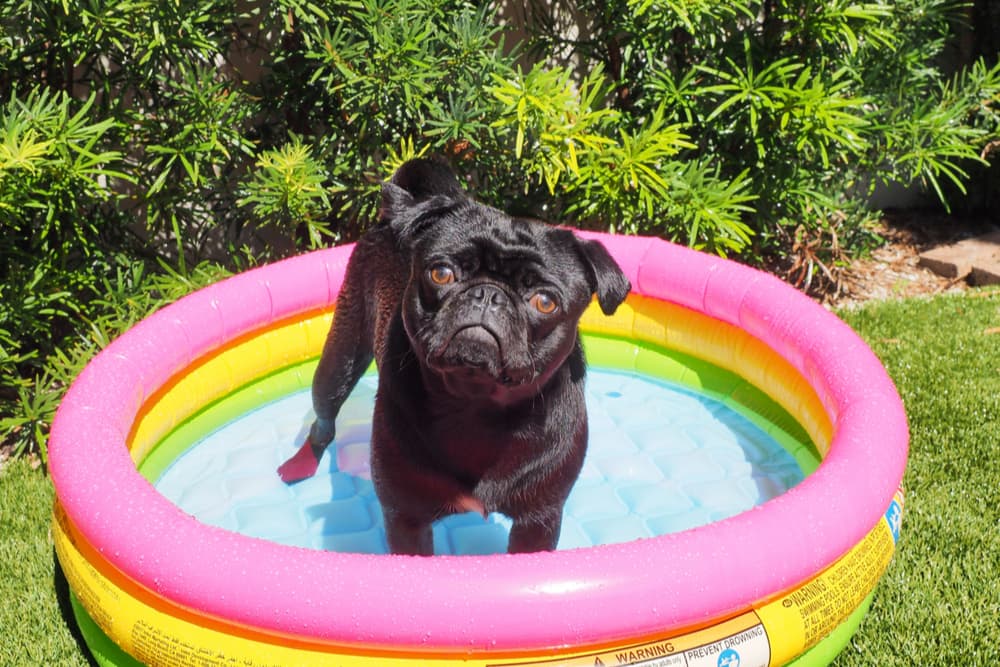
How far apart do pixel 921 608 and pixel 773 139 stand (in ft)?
9.18

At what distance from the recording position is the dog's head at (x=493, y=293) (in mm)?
2441

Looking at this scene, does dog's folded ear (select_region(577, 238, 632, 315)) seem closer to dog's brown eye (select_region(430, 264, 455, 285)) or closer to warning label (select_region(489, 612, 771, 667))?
dog's brown eye (select_region(430, 264, 455, 285))

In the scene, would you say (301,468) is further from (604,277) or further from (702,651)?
(702,651)

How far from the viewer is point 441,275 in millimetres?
2594

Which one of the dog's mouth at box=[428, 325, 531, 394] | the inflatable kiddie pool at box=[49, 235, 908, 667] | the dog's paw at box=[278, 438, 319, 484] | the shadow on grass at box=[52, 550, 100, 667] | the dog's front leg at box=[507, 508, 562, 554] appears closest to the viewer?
the inflatable kiddie pool at box=[49, 235, 908, 667]

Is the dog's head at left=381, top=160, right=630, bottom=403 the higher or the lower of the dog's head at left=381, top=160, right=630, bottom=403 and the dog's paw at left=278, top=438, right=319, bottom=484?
the higher

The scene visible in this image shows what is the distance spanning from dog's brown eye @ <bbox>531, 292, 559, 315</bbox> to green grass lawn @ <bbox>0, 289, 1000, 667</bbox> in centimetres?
143

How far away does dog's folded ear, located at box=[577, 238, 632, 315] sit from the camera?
2.65 meters

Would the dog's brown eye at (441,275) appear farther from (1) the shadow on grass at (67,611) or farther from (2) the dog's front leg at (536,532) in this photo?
(1) the shadow on grass at (67,611)

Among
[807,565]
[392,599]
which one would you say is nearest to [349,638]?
[392,599]

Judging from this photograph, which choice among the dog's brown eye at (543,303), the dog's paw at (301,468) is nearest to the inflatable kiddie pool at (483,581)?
the dog's brown eye at (543,303)

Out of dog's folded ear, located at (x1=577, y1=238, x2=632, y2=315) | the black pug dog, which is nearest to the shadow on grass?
the black pug dog

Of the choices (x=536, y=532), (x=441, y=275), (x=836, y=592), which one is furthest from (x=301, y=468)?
(x=836, y=592)

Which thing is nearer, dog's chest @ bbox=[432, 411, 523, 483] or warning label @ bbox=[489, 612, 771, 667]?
warning label @ bbox=[489, 612, 771, 667]
